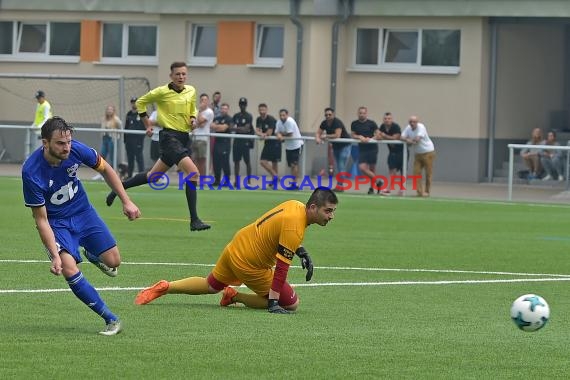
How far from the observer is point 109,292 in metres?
13.9

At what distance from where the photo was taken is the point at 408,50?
134 feet

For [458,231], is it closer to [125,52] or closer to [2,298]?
[2,298]

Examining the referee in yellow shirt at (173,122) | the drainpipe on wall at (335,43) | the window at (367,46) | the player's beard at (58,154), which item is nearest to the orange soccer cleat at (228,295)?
the player's beard at (58,154)

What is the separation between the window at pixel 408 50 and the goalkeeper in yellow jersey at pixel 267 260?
90.1 ft

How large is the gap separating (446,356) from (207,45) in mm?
33065

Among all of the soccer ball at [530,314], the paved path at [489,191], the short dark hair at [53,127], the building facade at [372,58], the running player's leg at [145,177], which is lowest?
the soccer ball at [530,314]

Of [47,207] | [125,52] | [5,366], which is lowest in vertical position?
[5,366]

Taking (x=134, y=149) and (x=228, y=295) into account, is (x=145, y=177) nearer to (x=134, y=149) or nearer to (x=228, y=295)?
(x=228, y=295)

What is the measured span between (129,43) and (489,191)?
521 inches

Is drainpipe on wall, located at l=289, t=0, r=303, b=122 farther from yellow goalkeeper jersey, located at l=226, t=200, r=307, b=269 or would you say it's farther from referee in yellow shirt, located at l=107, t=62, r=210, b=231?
yellow goalkeeper jersey, located at l=226, t=200, r=307, b=269

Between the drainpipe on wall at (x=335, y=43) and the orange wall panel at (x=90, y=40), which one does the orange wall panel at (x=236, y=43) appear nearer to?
the drainpipe on wall at (x=335, y=43)

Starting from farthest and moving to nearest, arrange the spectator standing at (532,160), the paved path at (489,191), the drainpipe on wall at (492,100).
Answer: the drainpipe on wall at (492,100)
the spectator standing at (532,160)
the paved path at (489,191)

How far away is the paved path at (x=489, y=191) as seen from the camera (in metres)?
31.7

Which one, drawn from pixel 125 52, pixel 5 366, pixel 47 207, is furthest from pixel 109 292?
pixel 125 52
